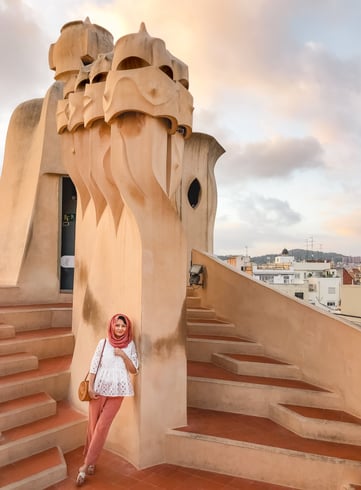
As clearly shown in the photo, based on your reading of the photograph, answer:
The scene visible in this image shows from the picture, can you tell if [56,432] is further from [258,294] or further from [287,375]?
[258,294]

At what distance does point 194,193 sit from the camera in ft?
37.2

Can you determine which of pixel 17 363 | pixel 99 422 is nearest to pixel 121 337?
pixel 99 422

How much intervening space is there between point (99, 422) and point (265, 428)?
1.95 m

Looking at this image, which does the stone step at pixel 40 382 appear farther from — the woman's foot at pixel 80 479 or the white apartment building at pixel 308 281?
the white apartment building at pixel 308 281

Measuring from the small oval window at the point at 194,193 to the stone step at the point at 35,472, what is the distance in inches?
339

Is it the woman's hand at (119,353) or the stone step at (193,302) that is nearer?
the woman's hand at (119,353)

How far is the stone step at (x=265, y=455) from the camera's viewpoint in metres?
3.37

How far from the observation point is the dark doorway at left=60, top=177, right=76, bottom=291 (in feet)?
25.5

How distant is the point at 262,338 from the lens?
5.62 m

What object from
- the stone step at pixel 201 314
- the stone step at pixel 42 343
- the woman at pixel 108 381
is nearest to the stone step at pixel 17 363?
the stone step at pixel 42 343

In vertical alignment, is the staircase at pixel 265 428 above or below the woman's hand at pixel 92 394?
below

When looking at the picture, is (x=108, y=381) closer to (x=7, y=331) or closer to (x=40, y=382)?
(x=40, y=382)

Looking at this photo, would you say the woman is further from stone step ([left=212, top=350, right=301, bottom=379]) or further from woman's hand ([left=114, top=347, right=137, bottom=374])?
stone step ([left=212, top=350, right=301, bottom=379])

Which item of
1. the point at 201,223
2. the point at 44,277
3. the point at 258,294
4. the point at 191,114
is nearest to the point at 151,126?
the point at 191,114
